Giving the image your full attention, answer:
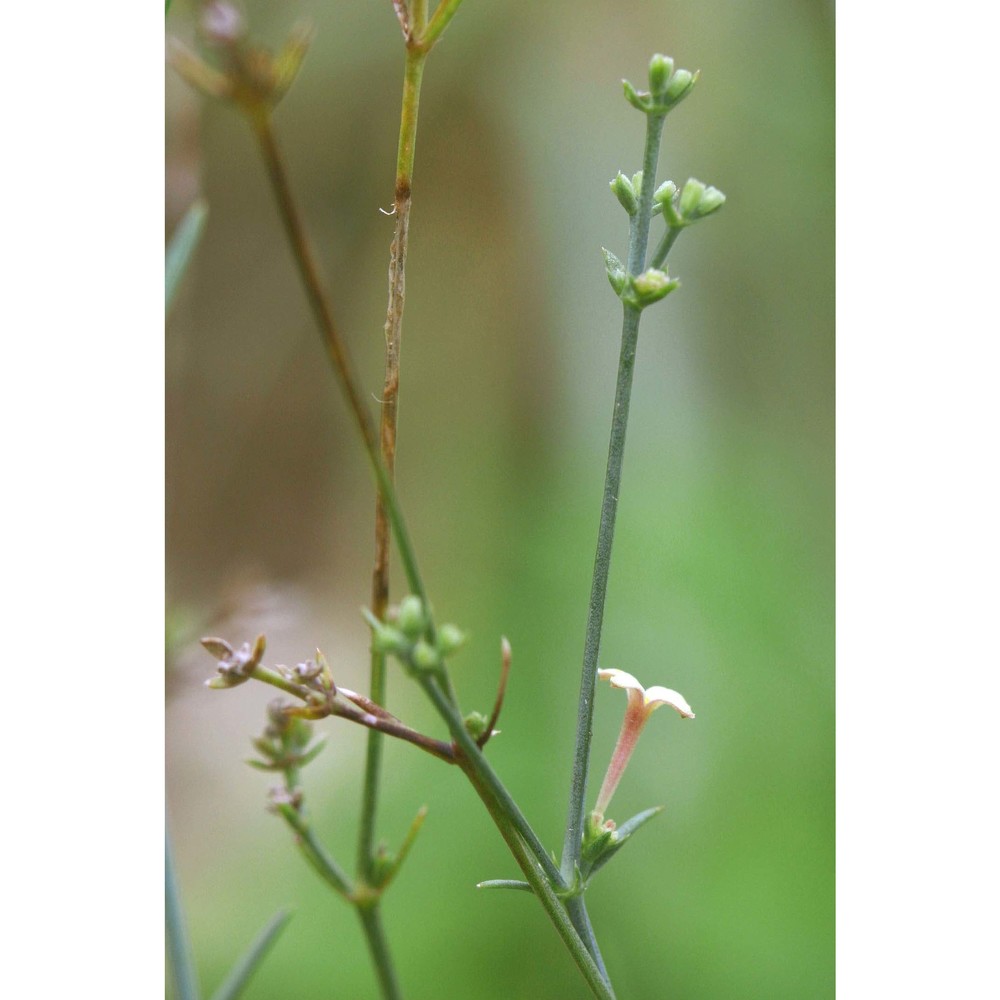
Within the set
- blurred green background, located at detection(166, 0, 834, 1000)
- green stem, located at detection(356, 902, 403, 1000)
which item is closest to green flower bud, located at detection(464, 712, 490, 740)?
green stem, located at detection(356, 902, 403, 1000)

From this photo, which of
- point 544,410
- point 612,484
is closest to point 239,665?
point 612,484

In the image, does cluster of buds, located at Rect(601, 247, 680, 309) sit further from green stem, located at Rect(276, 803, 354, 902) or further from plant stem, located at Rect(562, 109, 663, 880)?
green stem, located at Rect(276, 803, 354, 902)

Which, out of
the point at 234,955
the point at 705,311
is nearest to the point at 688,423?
the point at 705,311

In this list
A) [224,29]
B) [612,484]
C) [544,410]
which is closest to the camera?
[224,29]

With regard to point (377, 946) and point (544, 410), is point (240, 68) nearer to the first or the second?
point (377, 946)

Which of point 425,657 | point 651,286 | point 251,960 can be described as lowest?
point 251,960

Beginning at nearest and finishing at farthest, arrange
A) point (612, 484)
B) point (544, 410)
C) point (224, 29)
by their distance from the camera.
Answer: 1. point (224, 29)
2. point (612, 484)
3. point (544, 410)
